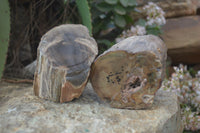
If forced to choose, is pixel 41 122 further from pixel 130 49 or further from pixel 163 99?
pixel 163 99

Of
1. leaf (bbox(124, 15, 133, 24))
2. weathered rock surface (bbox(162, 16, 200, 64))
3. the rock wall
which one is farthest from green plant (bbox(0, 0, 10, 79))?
weathered rock surface (bbox(162, 16, 200, 64))

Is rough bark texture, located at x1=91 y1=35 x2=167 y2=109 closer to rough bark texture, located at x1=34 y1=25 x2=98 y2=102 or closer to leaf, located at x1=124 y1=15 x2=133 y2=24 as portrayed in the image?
rough bark texture, located at x1=34 y1=25 x2=98 y2=102

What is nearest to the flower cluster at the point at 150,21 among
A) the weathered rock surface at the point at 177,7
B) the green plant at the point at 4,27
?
the weathered rock surface at the point at 177,7

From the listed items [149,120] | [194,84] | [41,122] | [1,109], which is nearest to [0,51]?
[1,109]

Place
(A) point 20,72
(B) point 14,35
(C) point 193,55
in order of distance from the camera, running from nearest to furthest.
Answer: (A) point 20,72, (B) point 14,35, (C) point 193,55

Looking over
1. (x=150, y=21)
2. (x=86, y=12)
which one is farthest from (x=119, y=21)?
(x=86, y=12)

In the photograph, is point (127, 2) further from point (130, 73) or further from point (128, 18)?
point (130, 73)
